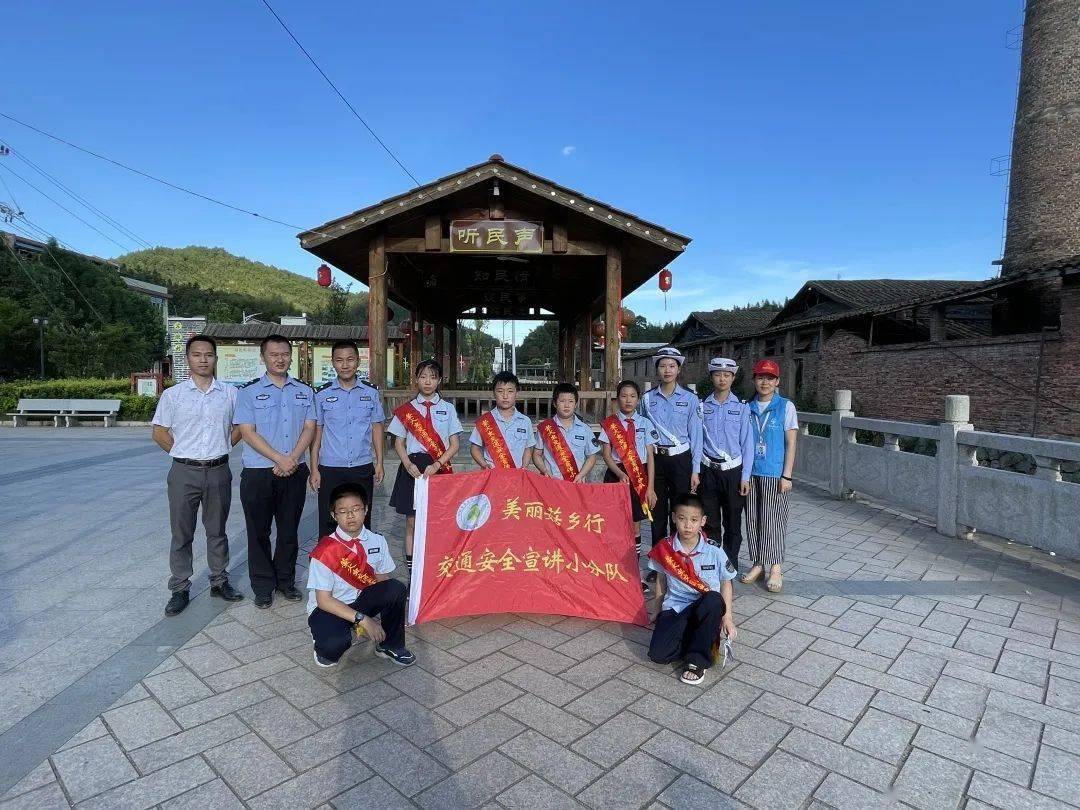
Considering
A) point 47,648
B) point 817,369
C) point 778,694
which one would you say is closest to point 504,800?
point 778,694

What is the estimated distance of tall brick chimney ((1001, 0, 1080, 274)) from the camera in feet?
60.7

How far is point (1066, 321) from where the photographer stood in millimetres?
12125

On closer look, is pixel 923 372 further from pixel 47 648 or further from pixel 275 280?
pixel 275 280

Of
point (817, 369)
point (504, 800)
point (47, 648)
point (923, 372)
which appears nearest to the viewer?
point (504, 800)

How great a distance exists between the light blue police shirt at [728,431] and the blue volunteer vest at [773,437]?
0.27 feet

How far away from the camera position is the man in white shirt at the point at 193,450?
3822 millimetres

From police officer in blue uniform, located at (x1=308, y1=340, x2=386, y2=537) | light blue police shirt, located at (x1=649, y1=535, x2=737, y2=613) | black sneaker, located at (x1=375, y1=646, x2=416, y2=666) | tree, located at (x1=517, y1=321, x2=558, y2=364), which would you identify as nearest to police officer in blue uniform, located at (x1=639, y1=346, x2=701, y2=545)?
light blue police shirt, located at (x1=649, y1=535, x2=737, y2=613)

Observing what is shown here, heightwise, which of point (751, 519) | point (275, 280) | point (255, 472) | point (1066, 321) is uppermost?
point (275, 280)

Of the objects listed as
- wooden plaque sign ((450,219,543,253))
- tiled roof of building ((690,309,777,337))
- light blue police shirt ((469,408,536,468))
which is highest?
tiled roof of building ((690,309,777,337))

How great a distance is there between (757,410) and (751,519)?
0.87 m

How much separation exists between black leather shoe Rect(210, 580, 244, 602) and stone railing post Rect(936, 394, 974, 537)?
261 inches

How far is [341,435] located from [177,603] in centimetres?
153

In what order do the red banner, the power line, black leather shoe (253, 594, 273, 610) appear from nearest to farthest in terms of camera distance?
1. the red banner
2. black leather shoe (253, 594, 273, 610)
3. the power line

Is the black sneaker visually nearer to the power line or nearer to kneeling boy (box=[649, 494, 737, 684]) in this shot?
kneeling boy (box=[649, 494, 737, 684])
